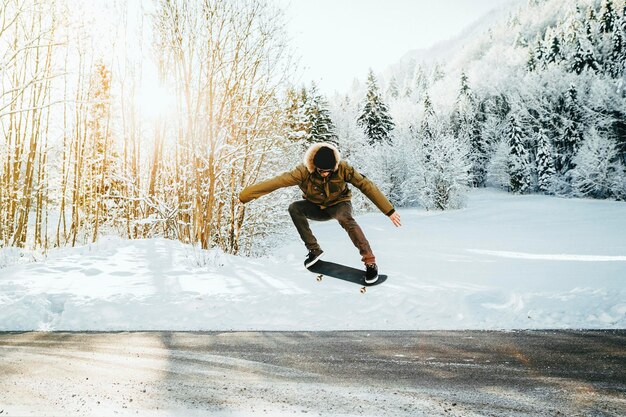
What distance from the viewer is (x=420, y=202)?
3831cm

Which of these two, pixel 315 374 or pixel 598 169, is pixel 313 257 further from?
pixel 598 169

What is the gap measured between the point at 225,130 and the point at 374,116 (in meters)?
40.3

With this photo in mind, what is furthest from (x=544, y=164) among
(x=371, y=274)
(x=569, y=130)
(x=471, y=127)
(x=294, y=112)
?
(x=371, y=274)

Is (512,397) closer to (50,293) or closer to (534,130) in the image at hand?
(50,293)

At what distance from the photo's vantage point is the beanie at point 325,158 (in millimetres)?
5227

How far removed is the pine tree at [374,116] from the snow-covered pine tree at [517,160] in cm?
1509

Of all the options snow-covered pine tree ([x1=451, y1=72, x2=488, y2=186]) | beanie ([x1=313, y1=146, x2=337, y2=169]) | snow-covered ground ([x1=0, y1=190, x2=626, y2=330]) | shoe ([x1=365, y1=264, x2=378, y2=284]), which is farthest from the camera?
snow-covered pine tree ([x1=451, y1=72, x2=488, y2=186])

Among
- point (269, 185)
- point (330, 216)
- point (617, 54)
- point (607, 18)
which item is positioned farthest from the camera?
point (607, 18)

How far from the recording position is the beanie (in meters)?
5.23

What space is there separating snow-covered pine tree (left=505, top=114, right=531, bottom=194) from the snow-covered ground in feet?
132

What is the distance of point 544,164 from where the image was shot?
4972 centimetres

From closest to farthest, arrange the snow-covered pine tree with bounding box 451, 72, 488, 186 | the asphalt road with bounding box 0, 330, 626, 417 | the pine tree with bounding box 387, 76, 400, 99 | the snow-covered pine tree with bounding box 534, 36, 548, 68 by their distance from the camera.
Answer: the asphalt road with bounding box 0, 330, 626, 417 → the snow-covered pine tree with bounding box 451, 72, 488, 186 → the snow-covered pine tree with bounding box 534, 36, 548, 68 → the pine tree with bounding box 387, 76, 400, 99

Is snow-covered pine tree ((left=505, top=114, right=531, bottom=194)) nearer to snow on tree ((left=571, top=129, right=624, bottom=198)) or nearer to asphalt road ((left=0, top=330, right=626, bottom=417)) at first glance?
snow on tree ((left=571, top=129, right=624, bottom=198))

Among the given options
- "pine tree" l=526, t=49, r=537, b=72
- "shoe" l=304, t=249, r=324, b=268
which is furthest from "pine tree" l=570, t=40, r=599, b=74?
"shoe" l=304, t=249, r=324, b=268
